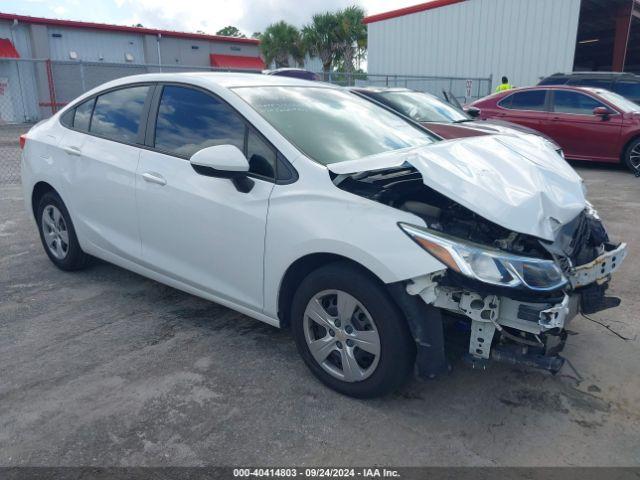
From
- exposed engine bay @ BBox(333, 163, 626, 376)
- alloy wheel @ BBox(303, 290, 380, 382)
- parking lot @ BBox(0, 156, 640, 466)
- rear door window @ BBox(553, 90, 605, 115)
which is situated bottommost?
parking lot @ BBox(0, 156, 640, 466)

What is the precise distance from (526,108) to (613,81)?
2772 millimetres

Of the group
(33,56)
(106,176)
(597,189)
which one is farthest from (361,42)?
(106,176)

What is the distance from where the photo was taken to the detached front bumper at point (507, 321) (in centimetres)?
248

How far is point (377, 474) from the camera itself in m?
2.43

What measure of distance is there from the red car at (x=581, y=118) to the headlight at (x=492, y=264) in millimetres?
8730

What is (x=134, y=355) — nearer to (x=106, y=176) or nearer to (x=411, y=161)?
(x=106, y=176)

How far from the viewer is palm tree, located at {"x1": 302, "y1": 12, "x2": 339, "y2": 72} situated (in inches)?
1319

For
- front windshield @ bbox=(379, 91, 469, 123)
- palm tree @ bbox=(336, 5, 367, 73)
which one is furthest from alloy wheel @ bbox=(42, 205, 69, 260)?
palm tree @ bbox=(336, 5, 367, 73)

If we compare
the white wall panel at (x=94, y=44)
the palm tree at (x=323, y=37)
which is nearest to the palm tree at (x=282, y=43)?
the palm tree at (x=323, y=37)

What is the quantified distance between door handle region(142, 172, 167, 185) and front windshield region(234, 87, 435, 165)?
0.75 meters

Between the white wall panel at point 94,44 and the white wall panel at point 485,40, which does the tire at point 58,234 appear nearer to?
the white wall panel at point 485,40

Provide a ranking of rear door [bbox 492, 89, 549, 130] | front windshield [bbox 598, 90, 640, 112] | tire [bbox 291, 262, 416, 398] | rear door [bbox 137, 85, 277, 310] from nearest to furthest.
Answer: tire [bbox 291, 262, 416, 398]
rear door [bbox 137, 85, 277, 310]
front windshield [bbox 598, 90, 640, 112]
rear door [bbox 492, 89, 549, 130]

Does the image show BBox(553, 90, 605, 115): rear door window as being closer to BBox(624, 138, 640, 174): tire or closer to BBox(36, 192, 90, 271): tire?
BBox(624, 138, 640, 174): tire

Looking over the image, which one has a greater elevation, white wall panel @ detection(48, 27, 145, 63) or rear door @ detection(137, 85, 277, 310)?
white wall panel @ detection(48, 27, 145, 63)
